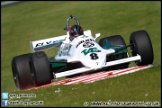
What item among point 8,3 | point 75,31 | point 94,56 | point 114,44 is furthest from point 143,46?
point 8,3

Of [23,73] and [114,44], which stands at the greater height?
[114,44]

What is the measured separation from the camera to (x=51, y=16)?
2908cm

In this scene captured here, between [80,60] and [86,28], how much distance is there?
13720mm

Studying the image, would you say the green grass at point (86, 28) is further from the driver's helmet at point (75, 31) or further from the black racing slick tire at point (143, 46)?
the driver's helmet at point (75, 31)

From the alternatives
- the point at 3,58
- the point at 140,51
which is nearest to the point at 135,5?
the point at 3,58

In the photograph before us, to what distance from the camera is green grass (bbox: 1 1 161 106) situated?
830 centimetres

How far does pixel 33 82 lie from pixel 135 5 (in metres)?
17.7

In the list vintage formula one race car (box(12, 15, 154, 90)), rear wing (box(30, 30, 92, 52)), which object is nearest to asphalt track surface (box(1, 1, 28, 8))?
rear wing (box(30, 30, 92, 52))

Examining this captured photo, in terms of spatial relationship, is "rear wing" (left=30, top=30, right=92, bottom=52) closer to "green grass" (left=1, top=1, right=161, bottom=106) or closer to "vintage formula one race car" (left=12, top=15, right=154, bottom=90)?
"vintage formula one race car" (left=12, top=15, right=154, bottom=90)

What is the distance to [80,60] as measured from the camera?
453 inches

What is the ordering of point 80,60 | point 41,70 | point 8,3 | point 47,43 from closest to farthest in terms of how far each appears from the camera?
point 41,70 → point 80,60 → point 47,43 → point 8,3

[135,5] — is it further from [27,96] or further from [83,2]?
[27,96]

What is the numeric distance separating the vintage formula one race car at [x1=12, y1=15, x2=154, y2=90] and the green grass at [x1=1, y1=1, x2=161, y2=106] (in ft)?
2.43

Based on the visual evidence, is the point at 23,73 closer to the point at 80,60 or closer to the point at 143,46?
the point at 80,60
